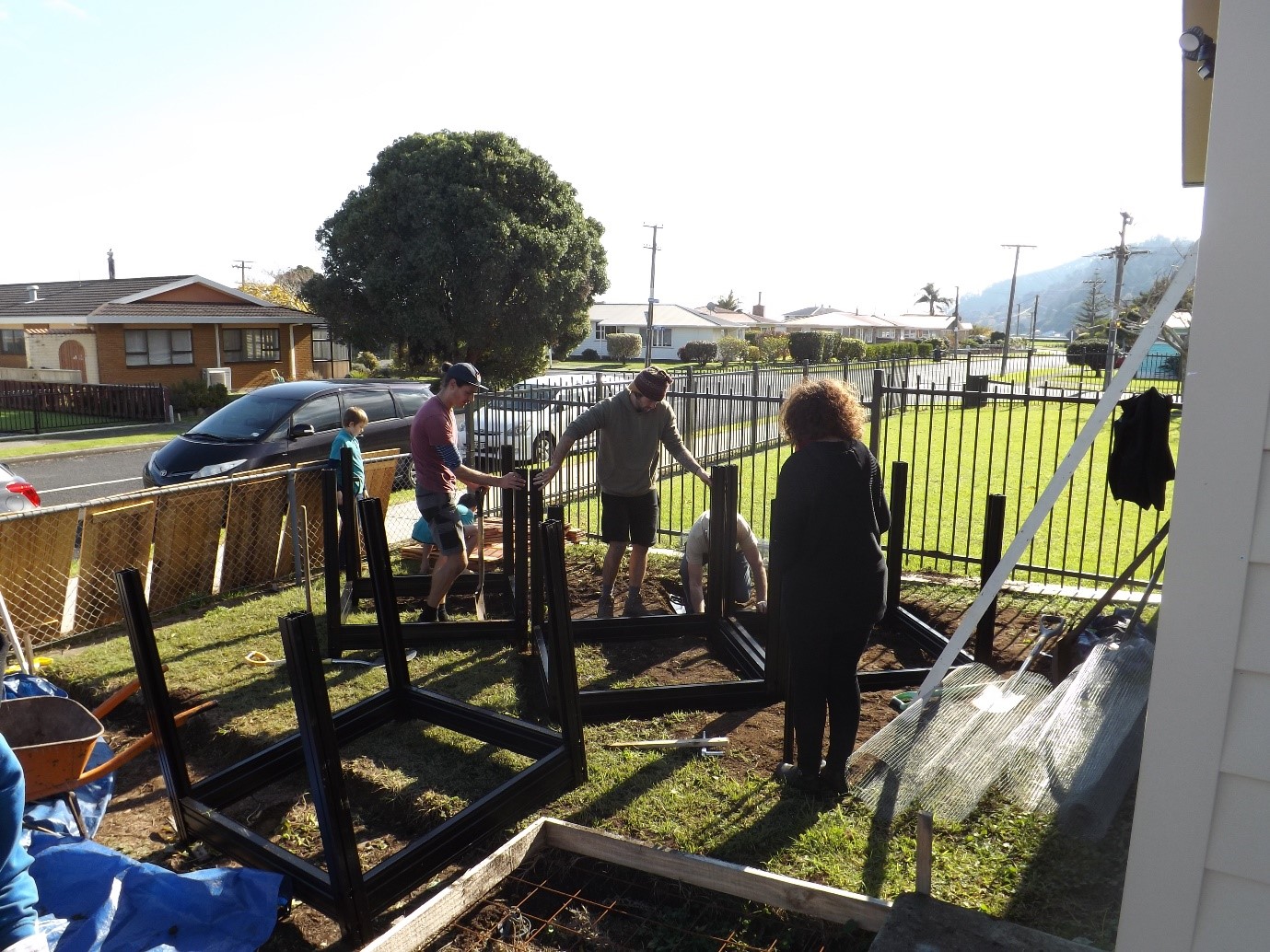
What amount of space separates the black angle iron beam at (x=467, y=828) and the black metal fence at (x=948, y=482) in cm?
400

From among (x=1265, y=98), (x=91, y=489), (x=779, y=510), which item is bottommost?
(x=91, y=489)

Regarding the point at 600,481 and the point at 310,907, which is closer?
the point at 310,907

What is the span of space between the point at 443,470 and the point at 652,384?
63.0 inches

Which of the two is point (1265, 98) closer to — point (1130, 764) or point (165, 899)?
point (1130, 764)

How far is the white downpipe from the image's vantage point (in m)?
2.57

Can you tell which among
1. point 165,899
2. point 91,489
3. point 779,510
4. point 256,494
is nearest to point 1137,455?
point 779,510

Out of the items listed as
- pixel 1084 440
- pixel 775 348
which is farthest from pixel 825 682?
pixel 775 348

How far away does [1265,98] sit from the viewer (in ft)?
5.63

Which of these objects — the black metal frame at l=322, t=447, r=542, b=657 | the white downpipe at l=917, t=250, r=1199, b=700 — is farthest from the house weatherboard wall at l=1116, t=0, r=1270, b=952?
the black metal frame at l=322, t=447, r=542, b=657

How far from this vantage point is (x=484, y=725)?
171 inches

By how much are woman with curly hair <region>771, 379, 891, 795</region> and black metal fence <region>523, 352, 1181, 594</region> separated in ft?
9.20

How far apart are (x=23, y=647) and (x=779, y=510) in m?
5.00

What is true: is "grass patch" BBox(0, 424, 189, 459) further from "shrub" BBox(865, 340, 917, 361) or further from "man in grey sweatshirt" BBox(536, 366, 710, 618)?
"shrub" BBox(865, 340, 917, 361)

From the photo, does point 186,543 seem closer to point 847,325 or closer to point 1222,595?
point 1222,595
